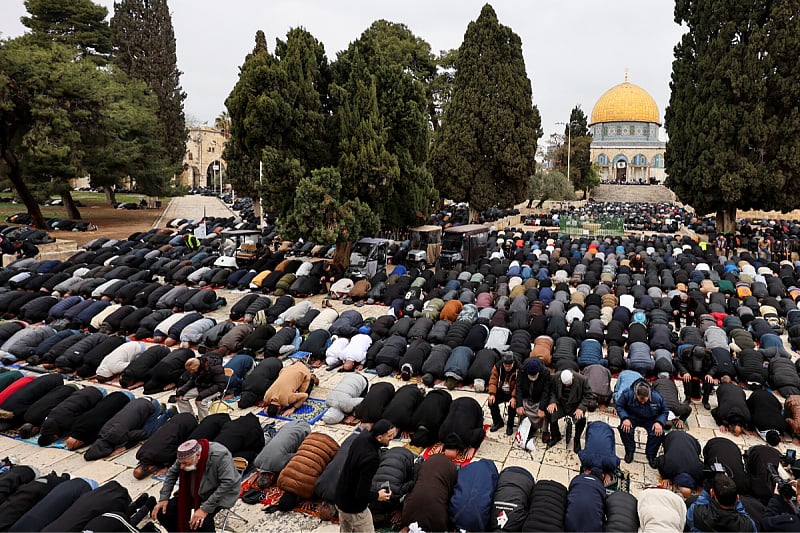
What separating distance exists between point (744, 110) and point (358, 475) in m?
27.2

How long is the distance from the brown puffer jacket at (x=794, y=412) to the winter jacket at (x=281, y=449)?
7.28 metres

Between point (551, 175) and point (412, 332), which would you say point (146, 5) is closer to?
point (551, 175)

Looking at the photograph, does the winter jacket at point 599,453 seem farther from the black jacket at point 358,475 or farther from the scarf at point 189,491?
the scarf at point 189,491

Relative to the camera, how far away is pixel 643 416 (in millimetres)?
6969

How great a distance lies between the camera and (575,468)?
6.97 m

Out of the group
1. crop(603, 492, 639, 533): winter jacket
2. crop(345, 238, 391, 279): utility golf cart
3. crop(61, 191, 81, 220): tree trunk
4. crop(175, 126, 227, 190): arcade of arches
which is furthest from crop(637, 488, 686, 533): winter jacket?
crop(175, 126, 227, 190): arcade of arches

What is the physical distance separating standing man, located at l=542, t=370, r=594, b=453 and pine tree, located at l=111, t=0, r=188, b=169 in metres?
42.4

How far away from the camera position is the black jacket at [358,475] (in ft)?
15.1

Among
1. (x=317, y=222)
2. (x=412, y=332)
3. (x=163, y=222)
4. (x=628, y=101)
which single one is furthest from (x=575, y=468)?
(x=628, y=101)

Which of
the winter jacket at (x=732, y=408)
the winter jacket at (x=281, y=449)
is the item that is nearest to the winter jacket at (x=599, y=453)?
the winter jacket at (x=732, y=408)

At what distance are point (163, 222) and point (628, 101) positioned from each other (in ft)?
233

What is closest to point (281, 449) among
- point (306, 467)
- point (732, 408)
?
point (306, 467)

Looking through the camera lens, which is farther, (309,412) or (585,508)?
(309,412)

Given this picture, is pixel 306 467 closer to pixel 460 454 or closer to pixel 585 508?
pixel 460 454
